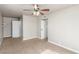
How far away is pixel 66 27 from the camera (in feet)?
14.7

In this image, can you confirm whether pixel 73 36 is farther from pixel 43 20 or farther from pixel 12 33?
pixel 12 33

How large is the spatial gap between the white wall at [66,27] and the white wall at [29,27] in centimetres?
217

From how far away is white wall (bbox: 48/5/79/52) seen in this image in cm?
392

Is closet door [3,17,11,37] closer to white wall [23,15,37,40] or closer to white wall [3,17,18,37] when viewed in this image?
white wall [3,17,18,37]

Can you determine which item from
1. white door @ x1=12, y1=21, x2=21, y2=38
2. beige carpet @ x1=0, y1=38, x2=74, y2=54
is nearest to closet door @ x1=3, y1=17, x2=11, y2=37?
white door @ x1=12, y1=21, x2=21, y2=38

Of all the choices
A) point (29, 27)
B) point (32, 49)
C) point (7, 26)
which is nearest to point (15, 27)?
point (7, 26)

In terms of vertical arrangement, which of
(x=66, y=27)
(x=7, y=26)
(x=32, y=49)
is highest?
(x=7, y=26)

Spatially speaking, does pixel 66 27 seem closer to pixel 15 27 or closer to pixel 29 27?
pixel 29 27

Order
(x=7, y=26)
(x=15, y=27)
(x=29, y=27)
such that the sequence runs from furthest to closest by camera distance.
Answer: (x=7, y=26), (x=15, y=27), (x=29, y=27)

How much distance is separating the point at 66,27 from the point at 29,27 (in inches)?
144

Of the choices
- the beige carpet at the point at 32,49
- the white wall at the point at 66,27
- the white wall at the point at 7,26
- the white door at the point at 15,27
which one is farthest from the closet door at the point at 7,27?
the white wall at the point at 66,27

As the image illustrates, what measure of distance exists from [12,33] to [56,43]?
4772 mm
